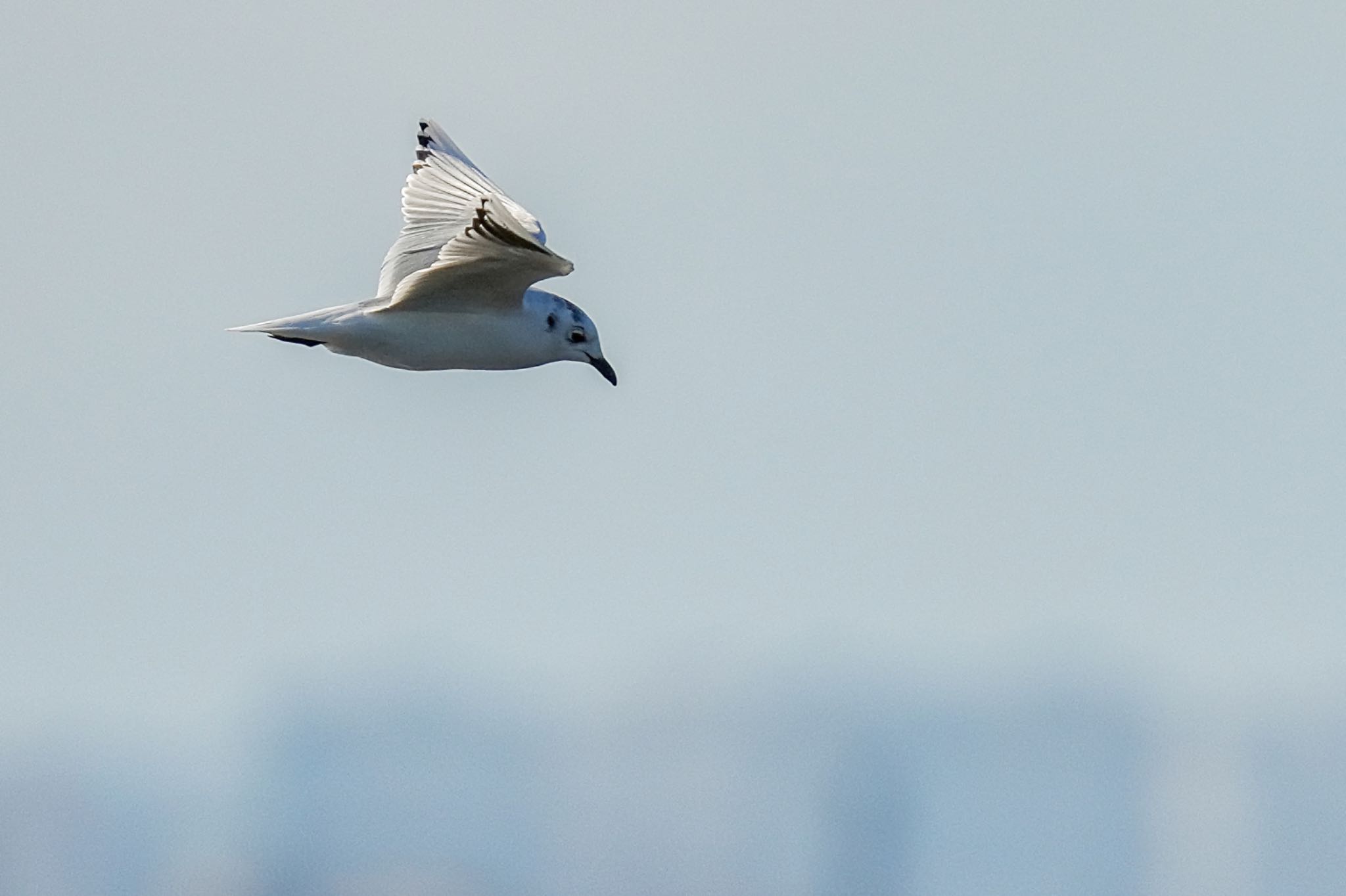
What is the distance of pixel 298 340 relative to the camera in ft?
49.8

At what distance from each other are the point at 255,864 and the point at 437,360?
576ft

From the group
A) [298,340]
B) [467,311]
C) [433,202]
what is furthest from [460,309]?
[433,202]

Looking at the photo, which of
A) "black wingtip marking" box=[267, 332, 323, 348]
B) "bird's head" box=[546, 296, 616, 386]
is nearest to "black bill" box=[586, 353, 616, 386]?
"bird's head" box=[546, 296, 616, 386]

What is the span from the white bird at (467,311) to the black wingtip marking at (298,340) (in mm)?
12

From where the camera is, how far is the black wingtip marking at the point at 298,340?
15.1m

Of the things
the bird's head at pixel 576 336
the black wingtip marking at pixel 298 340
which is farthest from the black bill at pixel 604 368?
the black wingtip marking at pixel 298 340

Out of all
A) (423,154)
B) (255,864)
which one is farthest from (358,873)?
(423,154)

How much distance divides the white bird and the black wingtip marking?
12 mm

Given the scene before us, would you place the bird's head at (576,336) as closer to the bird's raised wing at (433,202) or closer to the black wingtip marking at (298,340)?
the bird's raised wing at (433,202)

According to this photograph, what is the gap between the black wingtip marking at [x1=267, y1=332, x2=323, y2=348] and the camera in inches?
595

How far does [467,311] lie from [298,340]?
900 millimetres

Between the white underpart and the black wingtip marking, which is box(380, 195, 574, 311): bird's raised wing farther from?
the black wingtip marking

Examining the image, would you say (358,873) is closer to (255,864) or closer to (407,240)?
(255,864)

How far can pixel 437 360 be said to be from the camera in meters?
15.1
